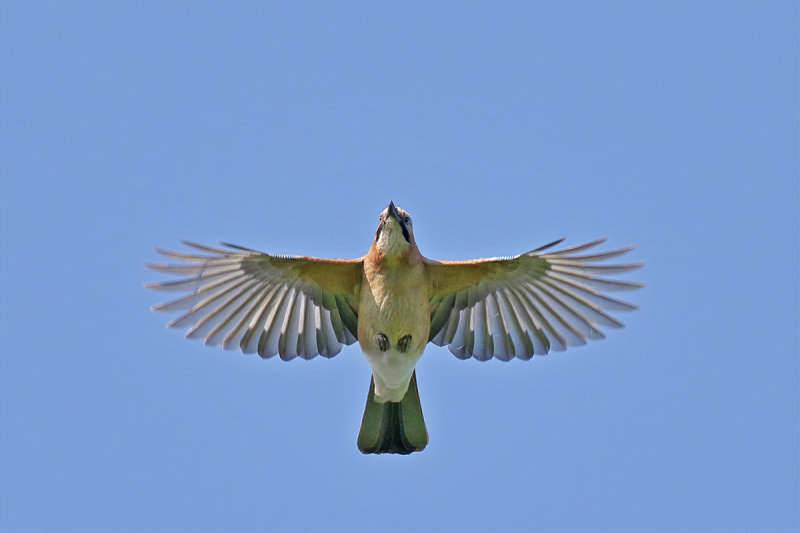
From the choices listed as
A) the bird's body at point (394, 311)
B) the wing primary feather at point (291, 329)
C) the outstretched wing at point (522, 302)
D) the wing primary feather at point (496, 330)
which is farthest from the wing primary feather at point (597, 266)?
the wing primary feather at point (291, 329)

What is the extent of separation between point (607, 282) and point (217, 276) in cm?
432

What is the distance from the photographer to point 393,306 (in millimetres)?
12727

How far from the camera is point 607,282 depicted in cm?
1292

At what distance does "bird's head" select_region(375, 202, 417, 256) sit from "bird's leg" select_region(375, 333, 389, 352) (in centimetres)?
89

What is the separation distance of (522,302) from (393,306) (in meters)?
1.73

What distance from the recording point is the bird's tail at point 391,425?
13.6 meters

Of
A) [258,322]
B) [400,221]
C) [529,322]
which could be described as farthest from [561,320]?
[258,322]

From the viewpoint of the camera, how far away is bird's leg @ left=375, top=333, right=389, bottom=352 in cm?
1280

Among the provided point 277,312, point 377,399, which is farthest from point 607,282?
point 277,312

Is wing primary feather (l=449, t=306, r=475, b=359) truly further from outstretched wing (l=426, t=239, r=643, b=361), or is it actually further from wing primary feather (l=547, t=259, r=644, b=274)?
wing primary feather (l=547, t=259, r=644, b=274)

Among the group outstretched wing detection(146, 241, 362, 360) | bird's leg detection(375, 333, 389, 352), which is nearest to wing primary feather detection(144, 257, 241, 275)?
outstretched wing detection(146, 241, 362, 360)

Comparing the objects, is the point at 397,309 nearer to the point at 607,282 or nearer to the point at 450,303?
the point at 450,303

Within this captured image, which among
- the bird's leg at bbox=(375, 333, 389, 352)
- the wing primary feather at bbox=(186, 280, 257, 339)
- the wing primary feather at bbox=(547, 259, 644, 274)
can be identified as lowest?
the bird's leg at bbox=(375, 333, 389, 352)

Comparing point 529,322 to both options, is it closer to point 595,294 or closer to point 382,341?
point 595,294
